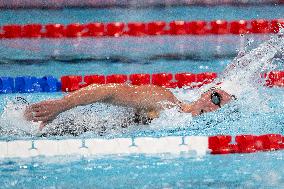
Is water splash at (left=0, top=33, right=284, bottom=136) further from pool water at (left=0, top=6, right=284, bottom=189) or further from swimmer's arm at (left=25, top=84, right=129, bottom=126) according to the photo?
swimmer's arm at (left=25, top=84, right=129, bottom=126)

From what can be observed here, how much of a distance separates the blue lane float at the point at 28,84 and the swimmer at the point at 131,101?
5.77 ft

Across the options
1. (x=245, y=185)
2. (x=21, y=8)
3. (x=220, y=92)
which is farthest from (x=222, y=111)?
(x=21, y=8)

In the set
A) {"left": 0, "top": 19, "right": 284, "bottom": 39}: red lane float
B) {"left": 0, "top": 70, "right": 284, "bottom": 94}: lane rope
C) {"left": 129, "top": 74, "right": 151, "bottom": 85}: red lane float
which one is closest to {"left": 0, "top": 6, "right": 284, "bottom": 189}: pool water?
{"left": 0, "top": 70, "right": 284, "bottom": 94}: lane rope

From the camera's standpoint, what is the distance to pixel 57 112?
3625 millimetres

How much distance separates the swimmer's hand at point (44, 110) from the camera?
11.8 feet

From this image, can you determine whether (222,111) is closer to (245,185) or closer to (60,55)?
(245,185)

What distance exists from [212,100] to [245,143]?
334 mm

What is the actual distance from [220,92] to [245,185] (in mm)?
840

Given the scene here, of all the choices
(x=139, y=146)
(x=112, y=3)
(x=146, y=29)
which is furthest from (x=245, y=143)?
(x=112, y=3)

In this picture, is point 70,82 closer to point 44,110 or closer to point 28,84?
point 28,84

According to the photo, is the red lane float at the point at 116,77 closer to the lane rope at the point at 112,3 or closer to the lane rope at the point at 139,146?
the lane rope at the point at 139,146

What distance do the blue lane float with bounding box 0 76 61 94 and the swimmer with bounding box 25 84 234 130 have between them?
1.76 m

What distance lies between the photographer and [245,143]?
3734 mm

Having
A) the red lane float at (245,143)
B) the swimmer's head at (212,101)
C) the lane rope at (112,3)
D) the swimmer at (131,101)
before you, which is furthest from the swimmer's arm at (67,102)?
the lane rope at (112,3)
